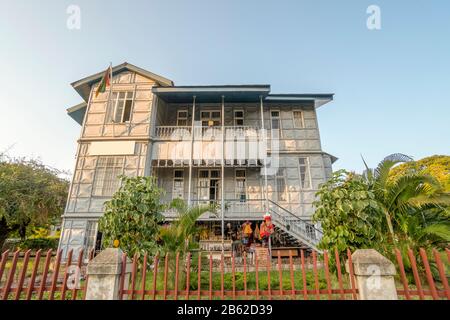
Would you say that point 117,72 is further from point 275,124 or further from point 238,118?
point 275,124

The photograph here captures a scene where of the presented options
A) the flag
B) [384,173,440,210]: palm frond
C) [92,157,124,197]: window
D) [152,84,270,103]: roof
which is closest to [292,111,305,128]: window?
[152,84,270,103]: roof

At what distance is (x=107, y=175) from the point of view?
1274 centimetres

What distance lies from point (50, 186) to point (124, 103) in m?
6.64

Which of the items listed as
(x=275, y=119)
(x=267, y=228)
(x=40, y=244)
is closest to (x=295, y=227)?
(x=267, y=228)

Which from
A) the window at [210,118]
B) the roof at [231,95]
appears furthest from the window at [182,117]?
the window at [210,118]

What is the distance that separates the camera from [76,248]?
37.2ft

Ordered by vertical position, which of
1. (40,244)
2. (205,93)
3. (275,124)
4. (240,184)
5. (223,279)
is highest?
(205,93)

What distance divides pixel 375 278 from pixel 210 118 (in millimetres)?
13425

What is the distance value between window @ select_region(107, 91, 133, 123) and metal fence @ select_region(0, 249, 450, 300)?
8.85 metres

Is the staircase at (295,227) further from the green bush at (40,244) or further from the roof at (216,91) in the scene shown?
the green bush at (40,244)

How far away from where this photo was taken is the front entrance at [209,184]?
1404cm

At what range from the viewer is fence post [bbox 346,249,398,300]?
10.1 ft

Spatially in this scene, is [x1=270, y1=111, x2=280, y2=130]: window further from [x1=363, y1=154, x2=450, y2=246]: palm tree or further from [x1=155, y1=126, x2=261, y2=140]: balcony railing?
[x1=363, y1=154, x2=450, y2=246]: palm tree
